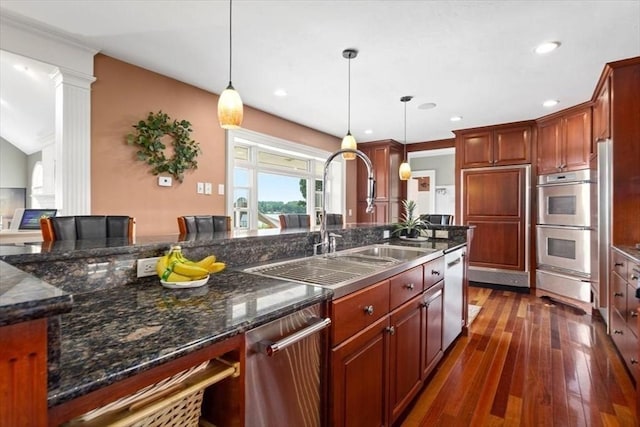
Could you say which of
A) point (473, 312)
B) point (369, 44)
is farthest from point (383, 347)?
point (473, 312)

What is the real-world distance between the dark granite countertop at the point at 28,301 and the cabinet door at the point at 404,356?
1.33 meters

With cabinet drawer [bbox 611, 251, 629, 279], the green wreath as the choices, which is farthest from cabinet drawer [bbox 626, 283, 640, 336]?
the green wreath

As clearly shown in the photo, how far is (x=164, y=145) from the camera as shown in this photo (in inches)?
123

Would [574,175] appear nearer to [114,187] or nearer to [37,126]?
[114,187]

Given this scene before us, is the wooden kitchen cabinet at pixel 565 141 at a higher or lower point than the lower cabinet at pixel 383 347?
higher

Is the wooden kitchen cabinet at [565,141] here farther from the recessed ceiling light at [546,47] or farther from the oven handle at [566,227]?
the recessed ceiling light at [546,47]

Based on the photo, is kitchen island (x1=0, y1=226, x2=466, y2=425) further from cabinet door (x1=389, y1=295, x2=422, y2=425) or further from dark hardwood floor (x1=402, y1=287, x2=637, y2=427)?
dark hardwood floor (x1=402, y1=287, x2=637, y2=427)

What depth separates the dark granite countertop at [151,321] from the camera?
58cm

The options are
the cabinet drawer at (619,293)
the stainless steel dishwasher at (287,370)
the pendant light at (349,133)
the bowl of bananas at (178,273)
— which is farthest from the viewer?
the pendant light at (349,133)

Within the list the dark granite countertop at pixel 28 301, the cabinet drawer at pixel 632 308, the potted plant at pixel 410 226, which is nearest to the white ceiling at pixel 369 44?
the potted plant at pixel 410 226

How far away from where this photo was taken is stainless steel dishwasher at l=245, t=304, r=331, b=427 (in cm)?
86

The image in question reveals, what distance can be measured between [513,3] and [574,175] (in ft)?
8.85

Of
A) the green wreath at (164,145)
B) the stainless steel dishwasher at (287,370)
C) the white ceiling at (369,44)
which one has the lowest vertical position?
the stainless steel dishwasher at (287,370)

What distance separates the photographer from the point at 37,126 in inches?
215
